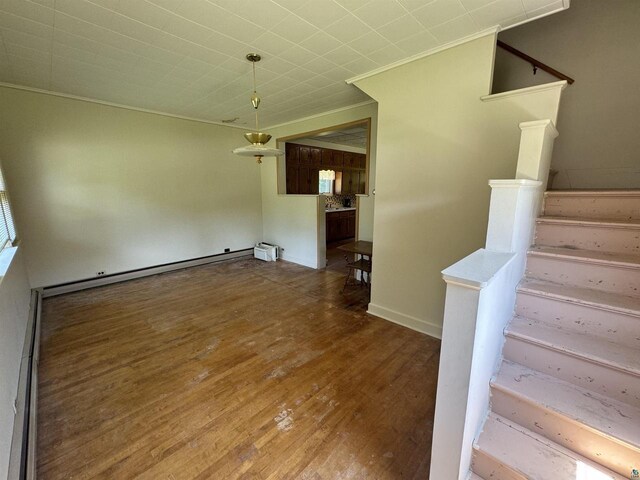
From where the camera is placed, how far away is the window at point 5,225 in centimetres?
255

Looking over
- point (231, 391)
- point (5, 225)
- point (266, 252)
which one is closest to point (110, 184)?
point (5, 225)

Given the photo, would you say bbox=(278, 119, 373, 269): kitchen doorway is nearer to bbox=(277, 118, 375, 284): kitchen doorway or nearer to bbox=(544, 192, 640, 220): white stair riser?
bbox=(277, 118, 375, 284): kitchen doorway

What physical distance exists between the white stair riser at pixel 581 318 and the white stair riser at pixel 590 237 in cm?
58

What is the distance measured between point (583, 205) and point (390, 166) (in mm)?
1607

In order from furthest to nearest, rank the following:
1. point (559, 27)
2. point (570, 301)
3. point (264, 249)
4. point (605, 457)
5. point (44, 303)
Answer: point (264, 249) → point (44, 303) → point (559, 27) → point (570, 301) → point (605, 457)

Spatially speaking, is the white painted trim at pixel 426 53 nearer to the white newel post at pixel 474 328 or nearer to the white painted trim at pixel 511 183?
the white newel post at pixel 474 328

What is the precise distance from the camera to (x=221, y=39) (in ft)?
7.30

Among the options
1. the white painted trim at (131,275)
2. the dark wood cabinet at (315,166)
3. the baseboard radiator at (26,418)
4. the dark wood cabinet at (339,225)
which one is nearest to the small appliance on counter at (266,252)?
the white painted trim at (131,275)

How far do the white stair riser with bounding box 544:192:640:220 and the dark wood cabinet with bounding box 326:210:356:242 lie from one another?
4.98m

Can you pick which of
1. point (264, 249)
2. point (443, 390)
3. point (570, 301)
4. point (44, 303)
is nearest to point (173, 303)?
point (44, 303)

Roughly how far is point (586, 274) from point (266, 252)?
189 inches

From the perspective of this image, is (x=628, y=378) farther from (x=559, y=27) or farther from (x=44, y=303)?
(x=44, y=303)

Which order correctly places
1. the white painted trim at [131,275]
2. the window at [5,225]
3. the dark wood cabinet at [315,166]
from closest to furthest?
the window at [5,225] < the white painted trim at [131,275] < the dark wood cabinet at [315,166]

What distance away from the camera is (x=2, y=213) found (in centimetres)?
266
